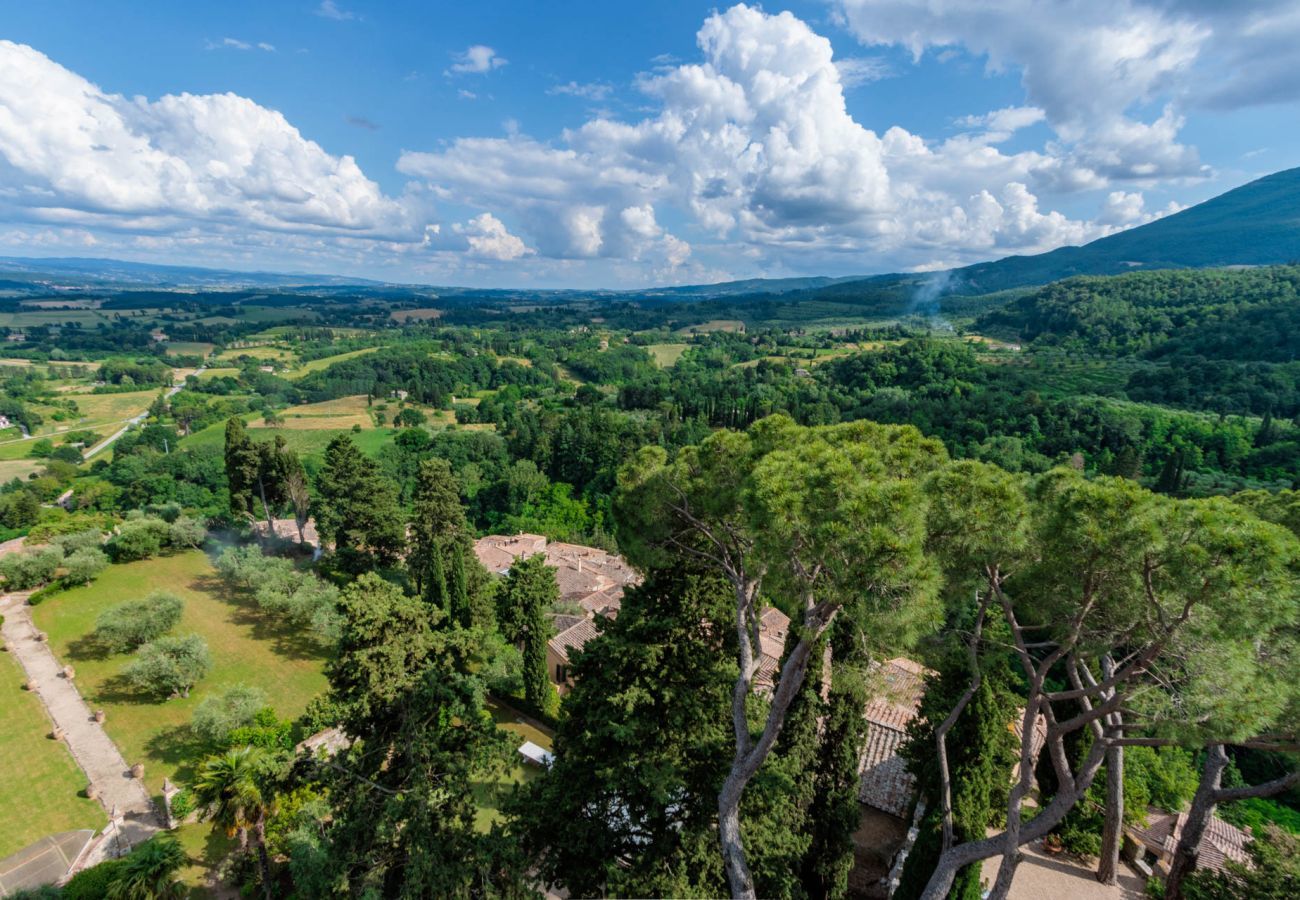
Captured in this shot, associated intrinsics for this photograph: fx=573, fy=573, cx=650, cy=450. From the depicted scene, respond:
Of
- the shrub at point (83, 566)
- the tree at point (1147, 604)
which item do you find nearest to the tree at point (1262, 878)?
the tree at point (1147, 604)

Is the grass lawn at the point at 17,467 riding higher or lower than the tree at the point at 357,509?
lower

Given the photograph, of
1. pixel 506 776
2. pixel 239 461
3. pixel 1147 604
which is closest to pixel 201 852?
pixel 506 776

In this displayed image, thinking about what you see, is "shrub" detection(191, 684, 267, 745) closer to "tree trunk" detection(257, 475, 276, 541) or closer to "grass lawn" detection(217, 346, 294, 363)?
"tree trunk" detection(257, 475, 276, 541)

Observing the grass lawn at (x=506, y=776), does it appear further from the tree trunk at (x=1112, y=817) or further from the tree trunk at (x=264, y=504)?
the tree trunk at (x=264, y=504)

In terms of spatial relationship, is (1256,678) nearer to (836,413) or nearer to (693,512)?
(693,512)

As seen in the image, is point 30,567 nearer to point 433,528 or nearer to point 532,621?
point 433,528

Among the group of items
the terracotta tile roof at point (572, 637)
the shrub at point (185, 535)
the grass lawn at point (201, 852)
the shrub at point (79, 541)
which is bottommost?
the terracotta tile roof at point (572, 637)

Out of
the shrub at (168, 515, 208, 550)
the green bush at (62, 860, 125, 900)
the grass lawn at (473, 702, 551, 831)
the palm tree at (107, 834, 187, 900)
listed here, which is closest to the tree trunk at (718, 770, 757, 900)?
the grass lawn at (473, 702, 551, 831)

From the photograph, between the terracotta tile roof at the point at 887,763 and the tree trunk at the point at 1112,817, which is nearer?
the tree trunk at the point at 1112,817
